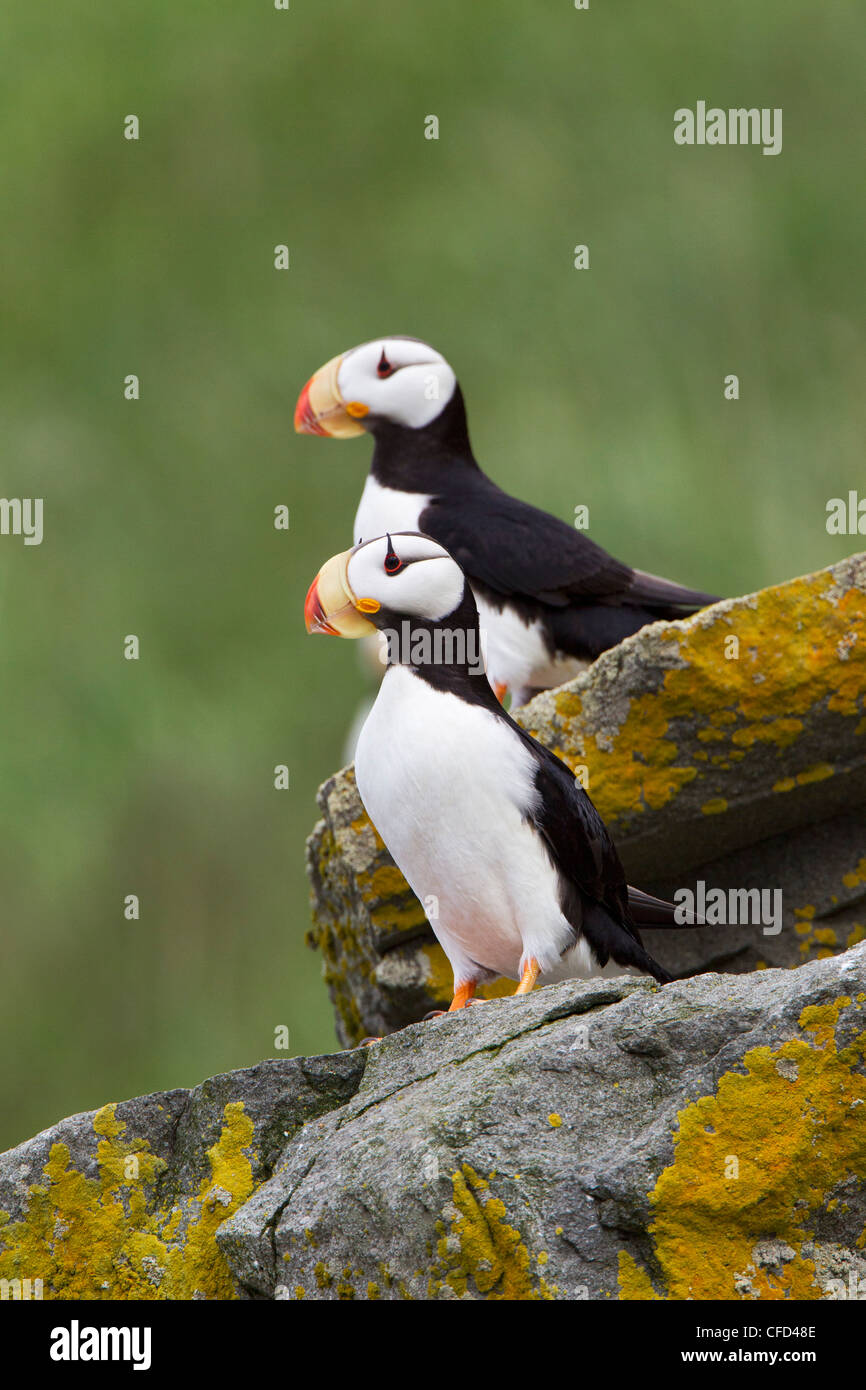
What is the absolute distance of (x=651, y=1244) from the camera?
316 cm

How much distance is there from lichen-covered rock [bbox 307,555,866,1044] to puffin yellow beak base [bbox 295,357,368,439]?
167cm

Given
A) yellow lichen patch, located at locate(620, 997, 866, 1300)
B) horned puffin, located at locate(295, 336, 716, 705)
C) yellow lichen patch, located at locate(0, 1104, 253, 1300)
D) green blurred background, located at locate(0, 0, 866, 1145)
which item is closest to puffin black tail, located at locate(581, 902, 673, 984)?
yellow lichen patch, located at locate(0, 1104, 253, 1300)

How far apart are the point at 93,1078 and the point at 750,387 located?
25.0ft

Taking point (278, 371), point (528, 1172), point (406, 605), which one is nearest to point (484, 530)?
point (406, 605)

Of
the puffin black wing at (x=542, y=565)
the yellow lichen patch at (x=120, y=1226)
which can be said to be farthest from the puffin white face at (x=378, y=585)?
the puffin black wing at (x=542, y=565)

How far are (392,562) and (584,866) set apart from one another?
901 mm

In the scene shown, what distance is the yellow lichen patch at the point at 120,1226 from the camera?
145 inches

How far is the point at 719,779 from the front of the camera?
5.10 metres

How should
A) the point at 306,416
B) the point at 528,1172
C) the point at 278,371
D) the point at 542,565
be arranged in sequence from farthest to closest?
the point at 278,371 → the point at 306,416 → the point at 542,565 → the point at 528,1172

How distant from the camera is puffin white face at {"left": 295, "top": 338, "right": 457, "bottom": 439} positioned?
6.61 meters

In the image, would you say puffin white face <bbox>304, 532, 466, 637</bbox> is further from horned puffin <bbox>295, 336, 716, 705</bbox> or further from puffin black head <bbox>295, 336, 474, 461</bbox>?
puffin black head <bbox>295, 336, 474, 461</bbox>

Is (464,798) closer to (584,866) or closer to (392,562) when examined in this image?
(584,866)
